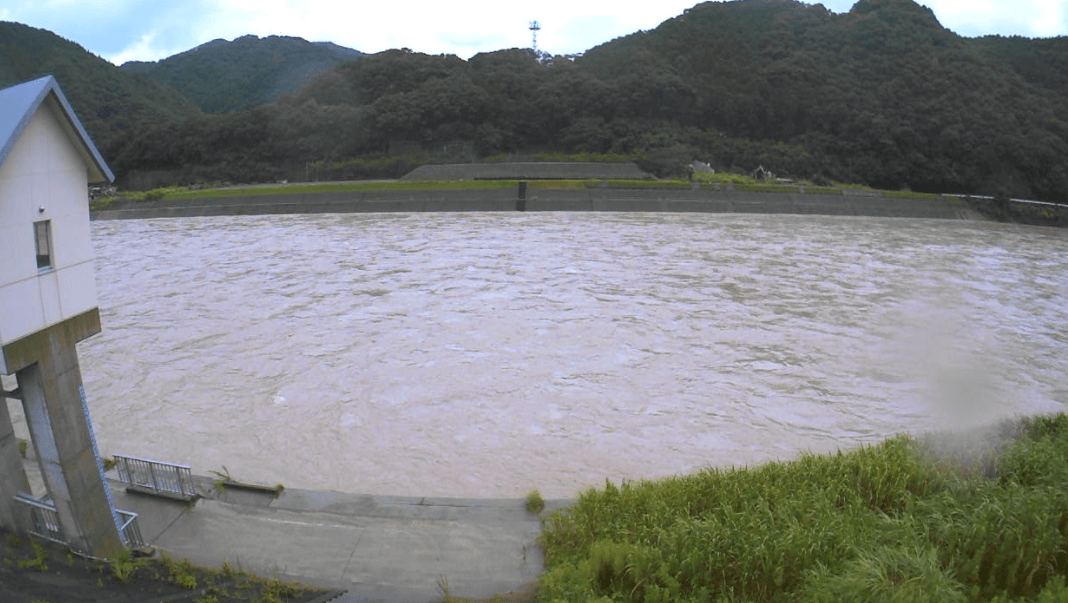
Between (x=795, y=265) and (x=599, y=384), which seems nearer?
(x=599, y=384)

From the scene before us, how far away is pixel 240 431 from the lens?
7.47 meters

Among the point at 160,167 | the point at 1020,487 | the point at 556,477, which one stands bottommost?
the point at 556,477

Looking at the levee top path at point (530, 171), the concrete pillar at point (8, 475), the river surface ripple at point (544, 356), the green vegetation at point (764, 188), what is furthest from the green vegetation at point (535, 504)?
the levee top path at point (530, 171)

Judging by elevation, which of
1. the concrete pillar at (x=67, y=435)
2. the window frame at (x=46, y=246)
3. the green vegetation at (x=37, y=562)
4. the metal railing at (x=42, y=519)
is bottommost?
the green vegetation at (x=37, y=562)

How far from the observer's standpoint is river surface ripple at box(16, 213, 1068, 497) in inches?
279

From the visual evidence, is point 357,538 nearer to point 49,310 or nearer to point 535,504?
point 535,504

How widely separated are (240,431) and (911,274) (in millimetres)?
13911

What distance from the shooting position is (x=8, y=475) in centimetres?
470

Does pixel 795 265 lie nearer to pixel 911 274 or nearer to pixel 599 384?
pixel 911 274

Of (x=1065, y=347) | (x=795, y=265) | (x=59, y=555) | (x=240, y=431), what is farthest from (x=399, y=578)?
(x=795, y=265)

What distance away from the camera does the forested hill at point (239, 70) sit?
60.3m

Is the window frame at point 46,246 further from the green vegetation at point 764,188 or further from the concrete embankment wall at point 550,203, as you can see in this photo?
the green vegetation at point 764,188

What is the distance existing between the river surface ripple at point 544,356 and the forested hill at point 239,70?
4666 centimetres

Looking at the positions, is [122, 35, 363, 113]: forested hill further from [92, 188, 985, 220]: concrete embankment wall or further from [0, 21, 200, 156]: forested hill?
[92, 188, 985, 220]: concrete embankment wall
